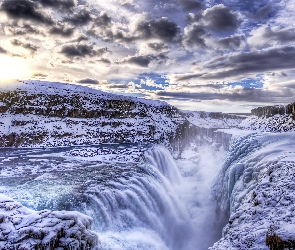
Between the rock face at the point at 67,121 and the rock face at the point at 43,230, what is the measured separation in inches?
1367

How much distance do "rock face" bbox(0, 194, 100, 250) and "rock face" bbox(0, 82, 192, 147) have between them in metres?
34.7

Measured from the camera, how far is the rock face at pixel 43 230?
555cm

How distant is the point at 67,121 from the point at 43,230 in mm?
43568

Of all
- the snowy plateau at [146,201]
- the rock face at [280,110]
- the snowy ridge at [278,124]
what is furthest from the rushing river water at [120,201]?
the rock face at [280,110]

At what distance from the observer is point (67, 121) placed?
46.8 meters

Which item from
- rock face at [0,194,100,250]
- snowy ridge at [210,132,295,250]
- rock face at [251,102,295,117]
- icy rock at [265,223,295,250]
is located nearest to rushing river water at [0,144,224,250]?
rock face at [0,194,100,250]

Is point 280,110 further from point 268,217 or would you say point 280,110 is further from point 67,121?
point 268,217

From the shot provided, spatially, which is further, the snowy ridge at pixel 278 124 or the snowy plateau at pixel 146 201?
the snowy ridge at pixel 278 124

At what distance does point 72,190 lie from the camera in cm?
1360

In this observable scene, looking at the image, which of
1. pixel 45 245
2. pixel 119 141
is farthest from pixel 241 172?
pixel 119 141

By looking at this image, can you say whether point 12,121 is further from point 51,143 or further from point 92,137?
point 92,137

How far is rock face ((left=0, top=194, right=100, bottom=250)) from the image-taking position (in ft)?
18.2

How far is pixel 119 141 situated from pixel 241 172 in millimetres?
34163

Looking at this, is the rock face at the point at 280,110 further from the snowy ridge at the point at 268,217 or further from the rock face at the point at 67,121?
the snowy ridge at the point at 268,217
